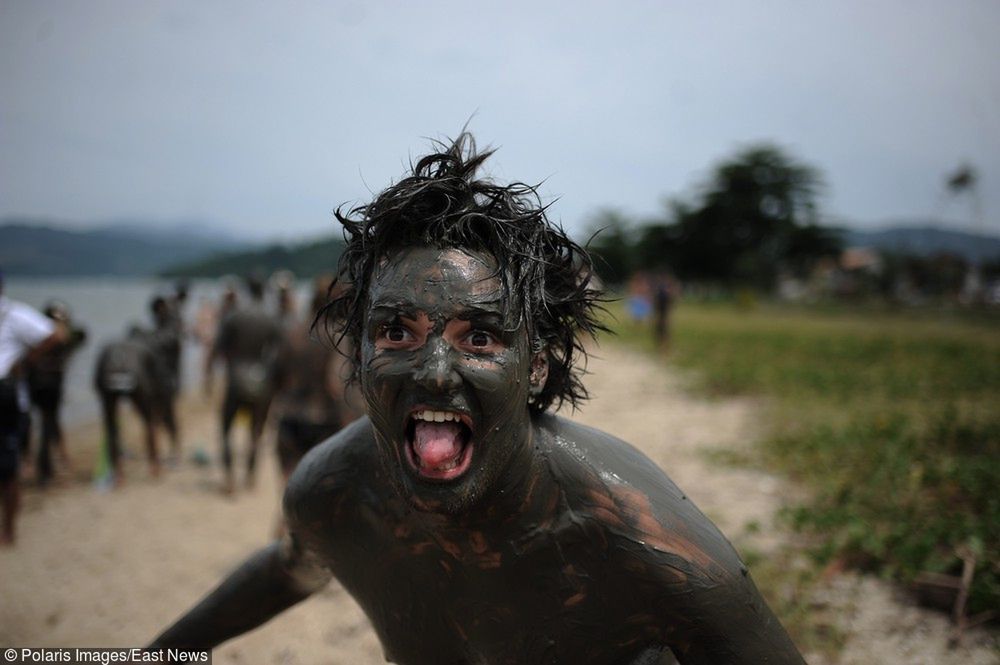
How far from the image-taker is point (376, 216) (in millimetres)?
1781

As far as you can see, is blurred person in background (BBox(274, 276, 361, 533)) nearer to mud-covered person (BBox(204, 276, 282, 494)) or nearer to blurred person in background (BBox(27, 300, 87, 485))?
mud-covered person (BBox(204, 276, 282, 494))

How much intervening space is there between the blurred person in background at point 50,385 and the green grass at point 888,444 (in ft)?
20.7

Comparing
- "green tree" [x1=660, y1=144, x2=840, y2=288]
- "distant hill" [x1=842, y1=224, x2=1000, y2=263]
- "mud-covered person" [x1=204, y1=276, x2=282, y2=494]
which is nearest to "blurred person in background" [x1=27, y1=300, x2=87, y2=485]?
"mud-covered person" [x1=204, y1=276, x2=282, y2=494]

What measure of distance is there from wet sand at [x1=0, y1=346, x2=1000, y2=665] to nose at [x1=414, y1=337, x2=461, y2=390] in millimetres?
3236

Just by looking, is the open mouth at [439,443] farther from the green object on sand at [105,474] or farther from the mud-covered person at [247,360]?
the green object on sand at [105,474]

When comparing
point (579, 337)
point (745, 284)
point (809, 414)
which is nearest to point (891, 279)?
point (745, 284)

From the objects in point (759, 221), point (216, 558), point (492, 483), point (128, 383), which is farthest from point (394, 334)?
point (759, 221)

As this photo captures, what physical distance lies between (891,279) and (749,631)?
47.4m

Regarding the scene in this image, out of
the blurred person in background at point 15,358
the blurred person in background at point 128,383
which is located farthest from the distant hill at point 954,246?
the blurred person in background at point 15,358

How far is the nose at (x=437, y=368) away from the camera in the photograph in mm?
1527

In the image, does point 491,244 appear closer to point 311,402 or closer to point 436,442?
point 436,442

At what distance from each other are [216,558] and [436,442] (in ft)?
17.5

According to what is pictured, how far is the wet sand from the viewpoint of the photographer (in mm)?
4098

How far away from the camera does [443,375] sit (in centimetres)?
153
